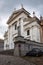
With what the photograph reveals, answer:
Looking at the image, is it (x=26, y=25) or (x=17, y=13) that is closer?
(x=26, y=25)

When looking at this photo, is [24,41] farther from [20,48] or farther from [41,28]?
[41,28]

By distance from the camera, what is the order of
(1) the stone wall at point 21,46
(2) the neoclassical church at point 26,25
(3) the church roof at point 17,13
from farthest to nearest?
(3) the church roof at point 17,13
(2) the neoclassical church at point 26,25
(1) the stone wall at point 21,46

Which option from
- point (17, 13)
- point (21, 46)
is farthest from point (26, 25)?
point (21, 46)

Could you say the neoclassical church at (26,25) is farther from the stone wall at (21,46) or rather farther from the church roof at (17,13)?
the stone wall at (21,46)

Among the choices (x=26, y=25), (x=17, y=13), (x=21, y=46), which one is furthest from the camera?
(x=17, y=13)

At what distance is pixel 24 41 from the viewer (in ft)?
72.4

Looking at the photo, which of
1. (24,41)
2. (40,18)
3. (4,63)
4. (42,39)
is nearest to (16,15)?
(40,18)

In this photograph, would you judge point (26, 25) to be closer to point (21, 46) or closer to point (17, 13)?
point (17, 13)

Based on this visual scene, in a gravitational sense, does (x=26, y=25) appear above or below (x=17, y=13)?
below

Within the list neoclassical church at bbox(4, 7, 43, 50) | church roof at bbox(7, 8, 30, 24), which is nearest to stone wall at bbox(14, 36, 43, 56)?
neoclassical church at bbox(4, 7, 43, 50)

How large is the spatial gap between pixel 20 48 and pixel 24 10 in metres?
20.9

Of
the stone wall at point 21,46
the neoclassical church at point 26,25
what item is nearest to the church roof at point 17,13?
the neoclassical church at point 26,25

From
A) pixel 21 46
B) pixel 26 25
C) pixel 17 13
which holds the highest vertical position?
pixel 17 13

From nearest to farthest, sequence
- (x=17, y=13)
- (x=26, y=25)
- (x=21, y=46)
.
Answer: (x=21, y=46) → (x=26, y=25) → (x=17, y=13)
